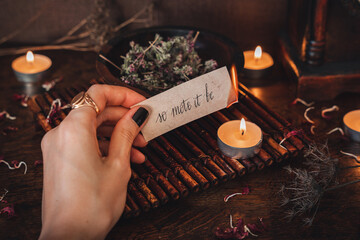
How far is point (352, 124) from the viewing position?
1.02 m

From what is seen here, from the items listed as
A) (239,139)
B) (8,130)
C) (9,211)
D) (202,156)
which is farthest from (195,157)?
(8,130)

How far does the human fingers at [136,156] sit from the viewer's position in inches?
34.2

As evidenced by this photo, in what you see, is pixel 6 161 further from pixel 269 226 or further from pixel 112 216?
pixel 269 226

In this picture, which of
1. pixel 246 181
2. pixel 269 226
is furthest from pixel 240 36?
pixel 269 226

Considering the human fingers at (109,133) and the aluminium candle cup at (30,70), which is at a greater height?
the aluminium candle cup at (30,70)

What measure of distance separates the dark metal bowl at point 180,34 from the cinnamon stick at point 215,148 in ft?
0.62

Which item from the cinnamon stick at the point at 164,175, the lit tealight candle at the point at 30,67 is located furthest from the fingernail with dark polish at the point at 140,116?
the lit tealight candle at the point at 30,67

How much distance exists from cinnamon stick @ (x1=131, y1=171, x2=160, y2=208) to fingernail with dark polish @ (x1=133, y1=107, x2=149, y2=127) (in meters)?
0.12

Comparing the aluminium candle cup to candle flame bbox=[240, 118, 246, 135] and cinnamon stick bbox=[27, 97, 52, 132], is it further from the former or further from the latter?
candle flame bbox=[240, 118, 246, 135]

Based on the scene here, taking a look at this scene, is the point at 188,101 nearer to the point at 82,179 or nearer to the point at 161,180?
the point at 161,180

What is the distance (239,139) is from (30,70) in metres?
0.82

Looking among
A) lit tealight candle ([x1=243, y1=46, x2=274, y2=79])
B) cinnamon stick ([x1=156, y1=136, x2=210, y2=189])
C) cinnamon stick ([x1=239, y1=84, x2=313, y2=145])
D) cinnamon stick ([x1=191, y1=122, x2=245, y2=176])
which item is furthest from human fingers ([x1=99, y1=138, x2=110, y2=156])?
lit tealight candle ([x1=243, y1=46, x2=274, y2=79])

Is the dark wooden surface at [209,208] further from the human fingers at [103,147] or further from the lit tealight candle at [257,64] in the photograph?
the lit tealight candle at [257,64]

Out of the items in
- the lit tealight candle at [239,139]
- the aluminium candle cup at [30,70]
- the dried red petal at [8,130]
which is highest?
the aluminium candle cup at [30,70]
